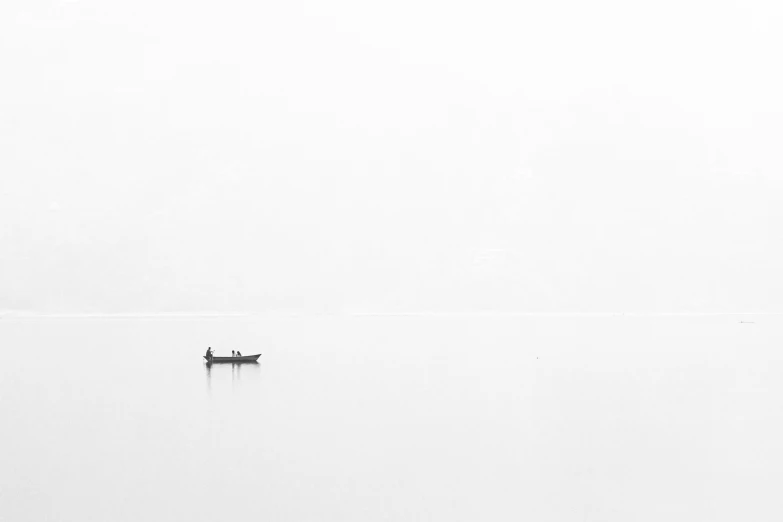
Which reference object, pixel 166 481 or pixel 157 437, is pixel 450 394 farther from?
pixel 166 481

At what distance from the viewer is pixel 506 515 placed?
4712 centimetres

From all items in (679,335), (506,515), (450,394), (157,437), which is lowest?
(506,515)

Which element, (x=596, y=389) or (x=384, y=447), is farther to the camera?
(x=596, y=389)

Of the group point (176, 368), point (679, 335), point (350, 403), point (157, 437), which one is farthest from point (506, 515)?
point (679, 335)

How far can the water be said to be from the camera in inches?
1927

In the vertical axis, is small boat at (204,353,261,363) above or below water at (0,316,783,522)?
above

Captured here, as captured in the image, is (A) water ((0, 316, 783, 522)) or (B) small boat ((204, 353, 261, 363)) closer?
(A) water ((0, 316, 783, 522))

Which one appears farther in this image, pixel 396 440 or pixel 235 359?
pixel 235 359

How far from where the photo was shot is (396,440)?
65.9 m

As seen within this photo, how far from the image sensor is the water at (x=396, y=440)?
48.9 metres

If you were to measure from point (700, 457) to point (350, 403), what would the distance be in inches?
1369

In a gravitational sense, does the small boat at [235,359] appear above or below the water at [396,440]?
above

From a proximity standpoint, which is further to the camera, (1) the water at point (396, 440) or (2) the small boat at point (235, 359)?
(2) the small boat at point (235, 359)

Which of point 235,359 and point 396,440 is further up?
point 235,359
